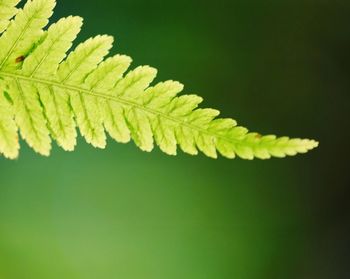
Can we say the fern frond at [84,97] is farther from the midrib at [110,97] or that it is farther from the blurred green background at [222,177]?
the blurred green background at [222,177]

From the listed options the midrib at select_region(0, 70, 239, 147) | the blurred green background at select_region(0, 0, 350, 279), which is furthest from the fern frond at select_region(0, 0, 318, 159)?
the blurred green background at select_region(0, 0, 350, 279)

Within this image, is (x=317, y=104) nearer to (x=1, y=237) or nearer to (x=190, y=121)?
(x=1, y=237)

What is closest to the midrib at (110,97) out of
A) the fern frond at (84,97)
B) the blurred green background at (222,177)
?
the fern frond at (84,97)

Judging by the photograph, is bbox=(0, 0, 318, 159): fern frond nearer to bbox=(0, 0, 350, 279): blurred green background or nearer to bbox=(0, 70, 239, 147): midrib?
bbox=(0, 70, 239, 147): midrib

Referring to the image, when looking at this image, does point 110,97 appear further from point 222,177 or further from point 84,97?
point 222,177

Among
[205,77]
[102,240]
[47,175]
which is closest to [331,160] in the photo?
[205,77]

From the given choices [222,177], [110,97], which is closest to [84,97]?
[110,97]
